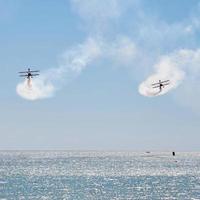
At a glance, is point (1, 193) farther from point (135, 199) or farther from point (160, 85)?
point (160, 85)

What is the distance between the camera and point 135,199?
177m

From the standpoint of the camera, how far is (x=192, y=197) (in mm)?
185250

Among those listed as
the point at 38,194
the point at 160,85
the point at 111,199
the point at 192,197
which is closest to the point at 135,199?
the point at 111,199

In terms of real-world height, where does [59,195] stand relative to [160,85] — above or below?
below

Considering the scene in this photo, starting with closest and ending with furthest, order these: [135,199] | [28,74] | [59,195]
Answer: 1. [28,74]
2. [135,199]
3. [59,195]

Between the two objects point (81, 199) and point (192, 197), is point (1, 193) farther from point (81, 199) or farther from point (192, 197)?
point (192, 197)

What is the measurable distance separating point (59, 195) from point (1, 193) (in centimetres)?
1764

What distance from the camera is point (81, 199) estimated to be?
178 m

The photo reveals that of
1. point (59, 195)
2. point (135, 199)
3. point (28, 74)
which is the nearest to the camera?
point (28, 74)

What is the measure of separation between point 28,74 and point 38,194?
6498cm

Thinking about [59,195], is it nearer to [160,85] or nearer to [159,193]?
[159,193]

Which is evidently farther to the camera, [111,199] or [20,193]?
[20,193]

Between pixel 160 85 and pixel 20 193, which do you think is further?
pixel 20 193

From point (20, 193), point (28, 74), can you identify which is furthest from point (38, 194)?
point (28, 74)
